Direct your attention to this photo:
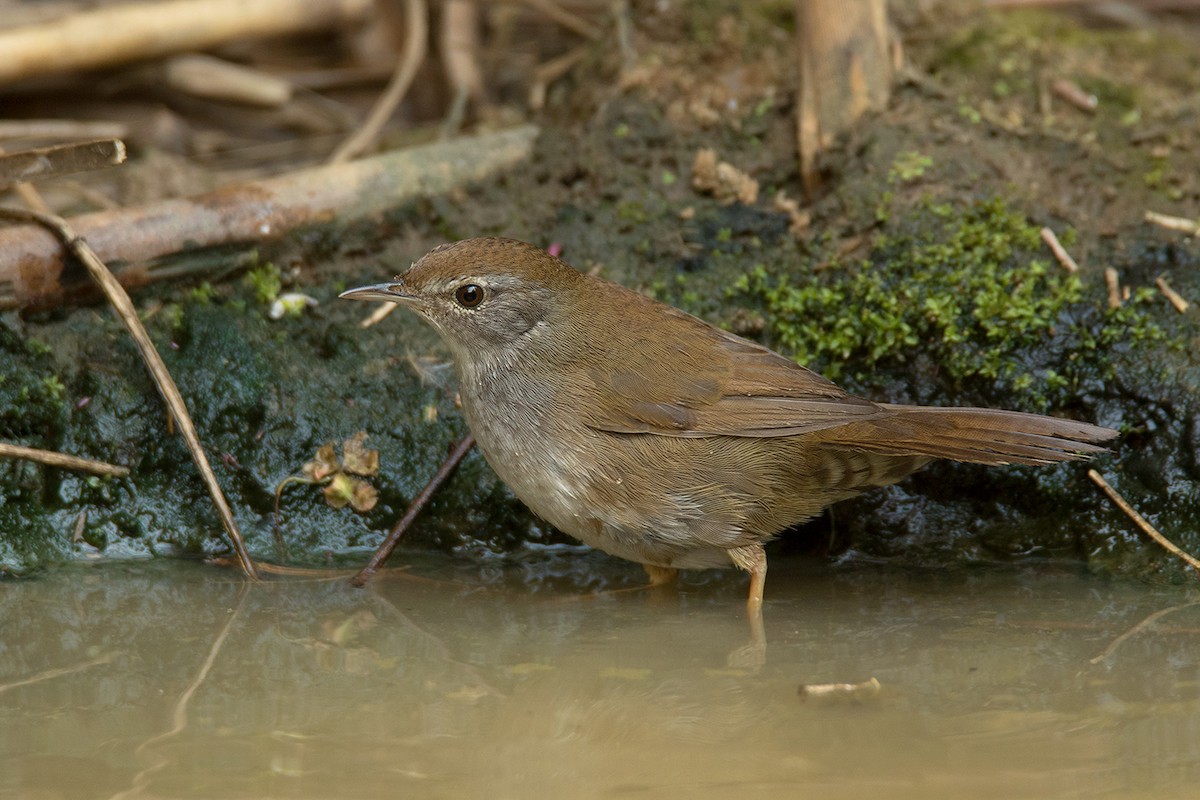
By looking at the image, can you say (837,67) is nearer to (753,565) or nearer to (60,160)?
(753,565)

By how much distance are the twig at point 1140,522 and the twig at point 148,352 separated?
324 centimetres

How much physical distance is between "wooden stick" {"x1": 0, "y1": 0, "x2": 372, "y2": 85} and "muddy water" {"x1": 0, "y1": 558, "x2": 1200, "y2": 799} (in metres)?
3.18

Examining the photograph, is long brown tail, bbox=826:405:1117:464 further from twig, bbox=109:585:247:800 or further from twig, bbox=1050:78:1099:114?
twig, bbox=1050:78:1099:114

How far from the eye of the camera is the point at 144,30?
267 inches

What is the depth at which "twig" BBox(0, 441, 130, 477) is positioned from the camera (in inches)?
185

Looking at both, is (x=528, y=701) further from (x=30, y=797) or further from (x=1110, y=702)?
(x=1110, y=702)

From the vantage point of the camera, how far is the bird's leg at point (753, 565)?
4.36m

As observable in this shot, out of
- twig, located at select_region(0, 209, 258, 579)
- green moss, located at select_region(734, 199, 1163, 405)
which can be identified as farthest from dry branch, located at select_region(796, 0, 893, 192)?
twig, located at select_region(0, 209, 258, 579)

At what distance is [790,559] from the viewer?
4.96 meters

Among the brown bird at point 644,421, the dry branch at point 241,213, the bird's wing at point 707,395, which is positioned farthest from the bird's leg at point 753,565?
the dry branch at point 241,213

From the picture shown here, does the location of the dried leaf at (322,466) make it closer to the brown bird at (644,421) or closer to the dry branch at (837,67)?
the brown bird at (644,421)

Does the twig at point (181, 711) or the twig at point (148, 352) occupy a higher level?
the twig at point (148, 352)

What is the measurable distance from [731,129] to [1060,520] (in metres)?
2.39

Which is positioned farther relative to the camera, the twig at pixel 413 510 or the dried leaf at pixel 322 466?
the dried leaf at pixel 322 466
